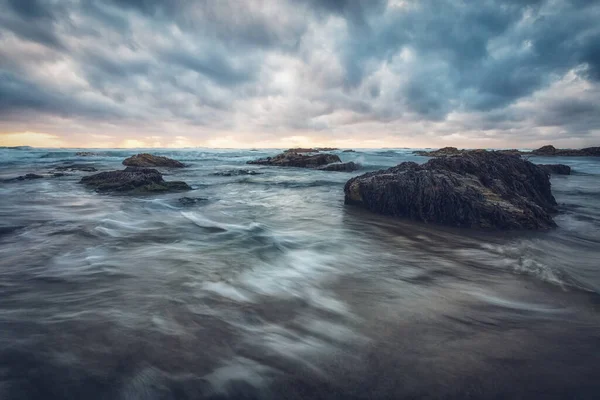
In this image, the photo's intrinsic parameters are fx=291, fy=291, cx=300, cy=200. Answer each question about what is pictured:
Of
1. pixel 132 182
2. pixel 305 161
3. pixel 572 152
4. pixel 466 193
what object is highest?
pixel 572 152

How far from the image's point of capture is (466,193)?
646 centimetres

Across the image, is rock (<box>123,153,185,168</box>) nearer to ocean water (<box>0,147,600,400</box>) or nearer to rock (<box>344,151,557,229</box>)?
ocean water (<box>0,147,600,400</box>)

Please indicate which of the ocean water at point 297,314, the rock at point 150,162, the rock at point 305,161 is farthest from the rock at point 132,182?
the rock at point 305,161

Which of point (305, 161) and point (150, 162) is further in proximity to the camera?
point (305, 161)

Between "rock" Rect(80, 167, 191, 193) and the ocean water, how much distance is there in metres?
5.45

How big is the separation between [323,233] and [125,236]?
3.74m

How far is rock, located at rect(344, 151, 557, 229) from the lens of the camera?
6.11 metres

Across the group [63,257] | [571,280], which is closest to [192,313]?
[63,257]

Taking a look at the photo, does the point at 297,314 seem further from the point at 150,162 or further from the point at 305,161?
the point at 150,162

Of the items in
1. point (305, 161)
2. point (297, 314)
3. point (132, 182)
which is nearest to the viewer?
point (297, 314)

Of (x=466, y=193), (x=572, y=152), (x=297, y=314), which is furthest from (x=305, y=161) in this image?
(x=572, y=152)

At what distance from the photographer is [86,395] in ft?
6.05

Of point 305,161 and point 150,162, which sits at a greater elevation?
point 305,161

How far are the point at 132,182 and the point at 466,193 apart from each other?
442 inches
